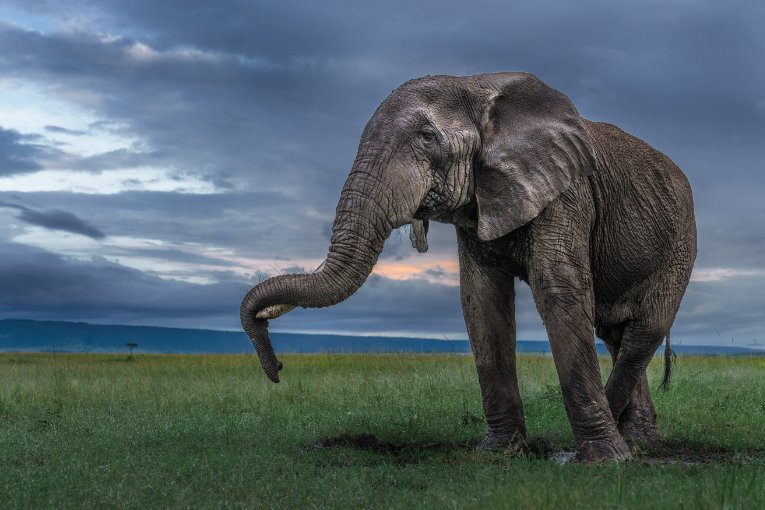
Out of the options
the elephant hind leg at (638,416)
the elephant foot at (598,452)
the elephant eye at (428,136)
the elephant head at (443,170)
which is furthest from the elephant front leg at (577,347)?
the elephant hind leg at (638,416)

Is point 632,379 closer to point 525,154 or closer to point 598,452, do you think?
point 598,452

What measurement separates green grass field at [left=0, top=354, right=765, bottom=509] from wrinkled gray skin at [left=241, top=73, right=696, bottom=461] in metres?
1.18

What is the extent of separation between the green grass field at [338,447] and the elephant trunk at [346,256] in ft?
6.04

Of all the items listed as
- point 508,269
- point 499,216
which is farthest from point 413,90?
point 508,269

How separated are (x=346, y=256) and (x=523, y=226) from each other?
2233 mm

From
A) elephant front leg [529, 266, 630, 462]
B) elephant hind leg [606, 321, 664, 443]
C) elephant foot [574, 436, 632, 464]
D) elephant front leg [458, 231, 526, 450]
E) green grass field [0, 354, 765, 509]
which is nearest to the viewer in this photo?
green grass field [0, 354, 765, 509]

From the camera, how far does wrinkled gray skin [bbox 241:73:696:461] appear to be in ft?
29.3

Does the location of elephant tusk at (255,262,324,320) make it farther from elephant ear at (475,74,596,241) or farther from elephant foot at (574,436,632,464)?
elephant foot at (574,436,632,464)

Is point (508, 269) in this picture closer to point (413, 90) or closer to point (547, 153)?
point (547, 153)

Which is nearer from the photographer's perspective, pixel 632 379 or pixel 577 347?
pixel 577 347

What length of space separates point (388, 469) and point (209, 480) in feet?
6.31

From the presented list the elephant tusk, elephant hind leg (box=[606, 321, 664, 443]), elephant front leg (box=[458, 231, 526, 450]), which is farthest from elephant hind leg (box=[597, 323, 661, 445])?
the elephant tusk

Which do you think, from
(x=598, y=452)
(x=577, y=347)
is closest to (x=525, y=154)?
(x=577, y=347)

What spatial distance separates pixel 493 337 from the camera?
10867mm
